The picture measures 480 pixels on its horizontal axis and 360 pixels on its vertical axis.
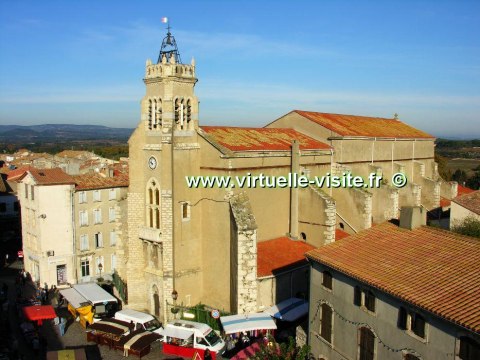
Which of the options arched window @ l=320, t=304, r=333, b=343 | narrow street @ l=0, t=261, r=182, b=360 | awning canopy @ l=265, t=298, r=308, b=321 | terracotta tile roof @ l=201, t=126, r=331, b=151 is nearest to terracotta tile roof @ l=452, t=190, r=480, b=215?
terracotta tile roof @ l=201, t=126, r=331, b=151

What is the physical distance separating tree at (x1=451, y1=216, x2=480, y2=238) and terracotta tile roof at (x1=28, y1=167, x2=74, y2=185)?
33000 millimetres

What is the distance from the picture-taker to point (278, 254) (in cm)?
2986

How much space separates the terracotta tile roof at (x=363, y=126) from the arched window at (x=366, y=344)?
20.3m

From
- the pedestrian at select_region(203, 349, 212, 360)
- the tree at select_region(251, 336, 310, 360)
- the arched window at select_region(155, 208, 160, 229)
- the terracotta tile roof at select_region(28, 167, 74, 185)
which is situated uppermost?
the terracotta tile roof at select_region(28, 167, 74, 185)

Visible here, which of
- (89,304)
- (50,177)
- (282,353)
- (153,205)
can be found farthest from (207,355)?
(50,177)

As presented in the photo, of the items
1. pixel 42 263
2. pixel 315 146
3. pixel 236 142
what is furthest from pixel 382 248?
pixel 42 263

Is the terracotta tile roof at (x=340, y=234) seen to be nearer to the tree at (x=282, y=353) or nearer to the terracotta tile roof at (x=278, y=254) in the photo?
the terracotta tile roof at (x=278, y=254)

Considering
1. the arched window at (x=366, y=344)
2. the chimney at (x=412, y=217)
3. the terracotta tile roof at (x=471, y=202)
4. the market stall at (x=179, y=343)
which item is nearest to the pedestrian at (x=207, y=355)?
the market stall at (x=179, y=343)

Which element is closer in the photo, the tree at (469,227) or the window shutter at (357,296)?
the window shutter at (357,296)

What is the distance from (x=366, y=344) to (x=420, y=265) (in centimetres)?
396

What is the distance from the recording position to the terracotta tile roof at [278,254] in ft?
92.6

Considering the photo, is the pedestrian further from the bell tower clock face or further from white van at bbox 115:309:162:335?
the bell tower clock face

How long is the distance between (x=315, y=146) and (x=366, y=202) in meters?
5.76

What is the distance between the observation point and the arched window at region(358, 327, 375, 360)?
18.3 meters
